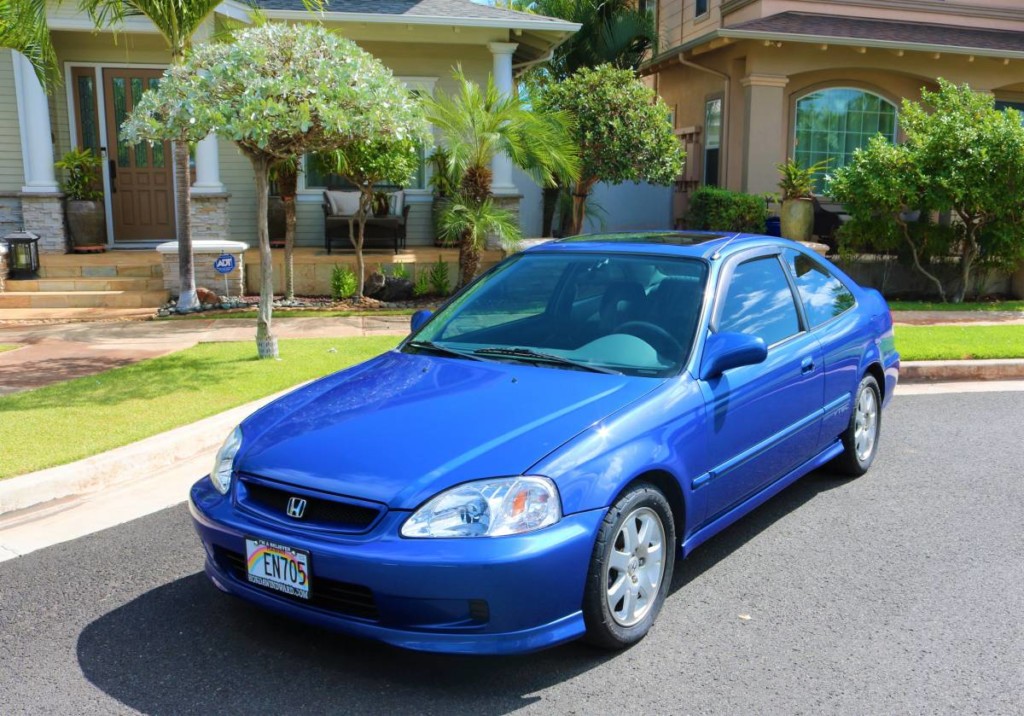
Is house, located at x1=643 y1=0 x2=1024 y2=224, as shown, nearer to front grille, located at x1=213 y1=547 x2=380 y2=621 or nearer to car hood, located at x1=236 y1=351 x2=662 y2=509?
car hood, located at x1=236 y1=351 x2=662 y2=509

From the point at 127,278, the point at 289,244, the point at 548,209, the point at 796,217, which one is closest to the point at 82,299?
the point at 127,278

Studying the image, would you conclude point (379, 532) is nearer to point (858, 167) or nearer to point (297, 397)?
point (297, 397)

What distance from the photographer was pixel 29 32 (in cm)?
1191

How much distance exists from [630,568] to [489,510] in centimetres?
74

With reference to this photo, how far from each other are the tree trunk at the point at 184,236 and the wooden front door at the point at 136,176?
3411 millimetres

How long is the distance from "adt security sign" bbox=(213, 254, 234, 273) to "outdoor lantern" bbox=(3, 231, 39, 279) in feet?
9.19

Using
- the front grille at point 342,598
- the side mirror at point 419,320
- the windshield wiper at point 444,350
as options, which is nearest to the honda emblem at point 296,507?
the front grille at point 342,598

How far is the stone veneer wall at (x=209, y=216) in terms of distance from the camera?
45.4ft

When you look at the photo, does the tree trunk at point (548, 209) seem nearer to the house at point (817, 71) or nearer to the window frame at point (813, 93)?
the house at point (817, 71)

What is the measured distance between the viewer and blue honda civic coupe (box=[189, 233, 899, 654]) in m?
3.35

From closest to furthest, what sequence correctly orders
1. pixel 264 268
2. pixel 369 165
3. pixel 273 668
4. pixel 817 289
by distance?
pixel 273 668 → pixel 817 289 → pixel 264 268 → pixel 369 165

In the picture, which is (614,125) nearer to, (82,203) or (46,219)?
(82,203)

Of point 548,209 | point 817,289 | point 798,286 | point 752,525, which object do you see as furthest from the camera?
point 548,209

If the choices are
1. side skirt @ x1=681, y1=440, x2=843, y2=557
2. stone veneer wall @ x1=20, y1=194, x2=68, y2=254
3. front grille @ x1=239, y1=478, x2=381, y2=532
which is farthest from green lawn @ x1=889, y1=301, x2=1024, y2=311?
stone veneer wall @ x1=20, y1=194, x2=68, y2=254
